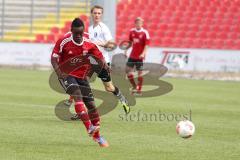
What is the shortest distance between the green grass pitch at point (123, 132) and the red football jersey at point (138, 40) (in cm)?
245

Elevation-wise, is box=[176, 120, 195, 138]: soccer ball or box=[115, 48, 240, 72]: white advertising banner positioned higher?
box=[176, 120, 195, 138]: soccer ball

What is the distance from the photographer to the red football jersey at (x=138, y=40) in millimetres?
22047

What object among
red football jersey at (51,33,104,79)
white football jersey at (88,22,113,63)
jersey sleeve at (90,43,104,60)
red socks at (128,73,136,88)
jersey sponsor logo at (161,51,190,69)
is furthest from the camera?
jersey sponsor logo at (161,51,190,69)

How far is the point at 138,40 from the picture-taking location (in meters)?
22.4

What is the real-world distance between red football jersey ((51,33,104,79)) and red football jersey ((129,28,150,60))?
35.9 feet

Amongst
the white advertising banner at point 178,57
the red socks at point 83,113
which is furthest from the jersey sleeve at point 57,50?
the white advertising banner at point 178,57

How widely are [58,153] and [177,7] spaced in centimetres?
2705

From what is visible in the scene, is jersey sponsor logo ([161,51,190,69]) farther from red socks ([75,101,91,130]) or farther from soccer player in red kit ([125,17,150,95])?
red socks ([75,101,91,130])

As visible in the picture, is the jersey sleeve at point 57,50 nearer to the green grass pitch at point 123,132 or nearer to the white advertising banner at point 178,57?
the green grass pitch at point 123,132

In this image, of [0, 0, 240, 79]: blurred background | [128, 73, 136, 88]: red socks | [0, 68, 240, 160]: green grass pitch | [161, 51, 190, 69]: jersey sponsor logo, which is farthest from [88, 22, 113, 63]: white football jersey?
[0, 0, 240, 79]: blurred background

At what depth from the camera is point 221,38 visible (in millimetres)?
34406

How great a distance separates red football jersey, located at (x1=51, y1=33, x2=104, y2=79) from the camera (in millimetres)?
10711

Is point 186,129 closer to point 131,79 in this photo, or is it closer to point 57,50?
point 57,50

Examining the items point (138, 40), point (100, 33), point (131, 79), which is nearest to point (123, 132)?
point (100, 33)
